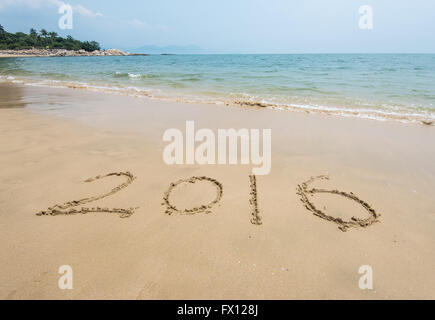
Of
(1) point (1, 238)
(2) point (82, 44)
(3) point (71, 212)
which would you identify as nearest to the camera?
(1) point (1, 238)

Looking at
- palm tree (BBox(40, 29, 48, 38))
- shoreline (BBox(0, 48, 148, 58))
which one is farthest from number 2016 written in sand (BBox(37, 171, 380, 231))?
palm tree (BBox(40, 29, 48, 38))

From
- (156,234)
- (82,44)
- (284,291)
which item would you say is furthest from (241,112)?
(82,44)

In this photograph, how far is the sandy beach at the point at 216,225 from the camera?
1.79 m

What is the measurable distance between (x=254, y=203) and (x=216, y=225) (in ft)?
1.97

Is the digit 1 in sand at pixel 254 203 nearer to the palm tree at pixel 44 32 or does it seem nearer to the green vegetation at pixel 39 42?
the green vegetation at pixel 39 42

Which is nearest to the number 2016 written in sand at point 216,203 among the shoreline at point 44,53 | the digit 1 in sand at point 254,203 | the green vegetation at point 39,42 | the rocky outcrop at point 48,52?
the digit 1 in sand at point 254,203

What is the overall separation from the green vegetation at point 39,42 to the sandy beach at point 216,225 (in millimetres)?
86676

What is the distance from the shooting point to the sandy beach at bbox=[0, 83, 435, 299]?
1791 mm

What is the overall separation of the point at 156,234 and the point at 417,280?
2342mm

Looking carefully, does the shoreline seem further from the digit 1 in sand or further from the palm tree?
the digit 1 in sand

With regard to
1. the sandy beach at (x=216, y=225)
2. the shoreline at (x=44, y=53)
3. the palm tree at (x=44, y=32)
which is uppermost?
the palm tree at (x=44, y=32)

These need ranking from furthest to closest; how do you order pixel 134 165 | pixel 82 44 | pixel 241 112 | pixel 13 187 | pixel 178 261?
pixel 82 44 → pixel 241 112 → pixel 134 165 → pixel 13 187 → pixel 178 261
